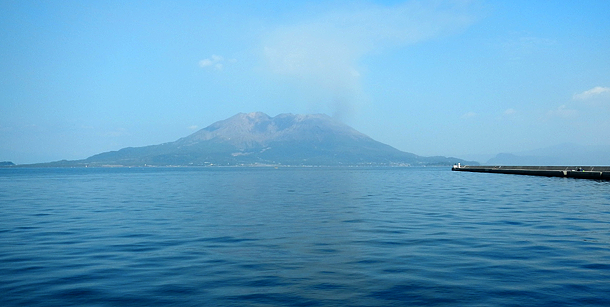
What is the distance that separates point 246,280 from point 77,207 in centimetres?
2721

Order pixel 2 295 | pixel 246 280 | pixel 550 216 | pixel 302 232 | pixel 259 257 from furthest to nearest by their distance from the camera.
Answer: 1. pixel 550 216
2. pixel 302 232
3. pixel 259 257
4. pixel 246 280
5. pixel 2 295

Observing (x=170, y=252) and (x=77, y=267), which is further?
(x=170, y=252)

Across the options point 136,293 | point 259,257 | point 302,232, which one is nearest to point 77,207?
point 302,232

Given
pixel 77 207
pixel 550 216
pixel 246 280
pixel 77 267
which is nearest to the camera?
pixel 246 280

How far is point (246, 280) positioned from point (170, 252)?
204 inches

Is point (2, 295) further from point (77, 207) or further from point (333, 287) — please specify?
point (77, 207)

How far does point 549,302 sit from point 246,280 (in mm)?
6843

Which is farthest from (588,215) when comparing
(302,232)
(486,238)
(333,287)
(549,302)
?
(333,287)

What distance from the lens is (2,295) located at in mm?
10852

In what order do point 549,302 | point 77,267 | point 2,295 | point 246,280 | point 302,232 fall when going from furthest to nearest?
point 302,232 < point 77,267 < point 246,280 < point 2,295 < point 549,302

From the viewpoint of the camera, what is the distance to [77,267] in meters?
14.0

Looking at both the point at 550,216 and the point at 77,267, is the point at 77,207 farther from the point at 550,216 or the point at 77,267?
the point at 550,216

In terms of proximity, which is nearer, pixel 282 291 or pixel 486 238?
pixel 282 291

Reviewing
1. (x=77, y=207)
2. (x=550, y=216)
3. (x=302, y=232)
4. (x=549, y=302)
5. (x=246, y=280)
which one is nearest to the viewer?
(x=549, y=302)
